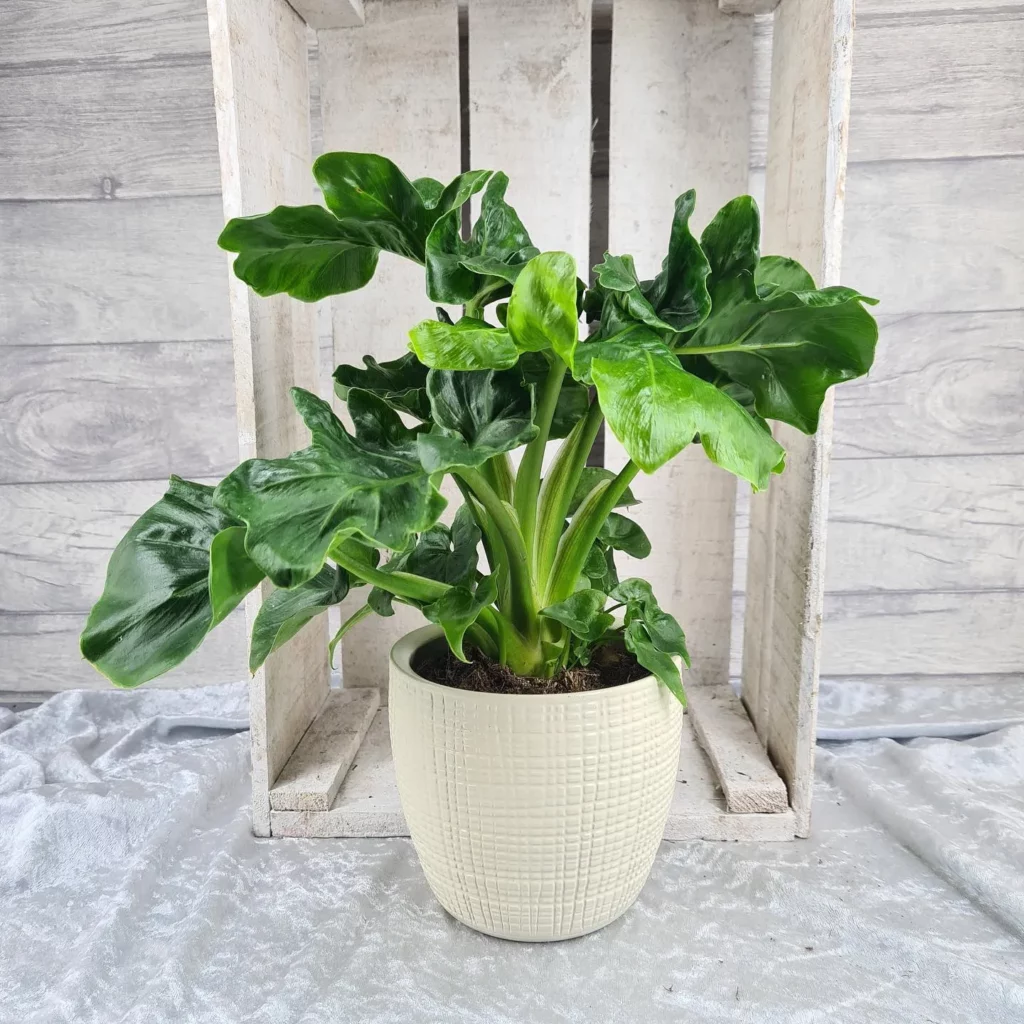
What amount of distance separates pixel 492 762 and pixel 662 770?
17 cm

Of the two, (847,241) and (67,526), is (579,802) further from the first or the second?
(67,526)

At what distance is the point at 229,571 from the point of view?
26.8 inches

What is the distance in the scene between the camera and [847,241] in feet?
4.53

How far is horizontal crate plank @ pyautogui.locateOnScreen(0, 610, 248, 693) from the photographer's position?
157cm

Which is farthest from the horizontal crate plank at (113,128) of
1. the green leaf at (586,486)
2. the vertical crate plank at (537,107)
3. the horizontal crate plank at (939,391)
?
the horizontal crate plank at (939,391)

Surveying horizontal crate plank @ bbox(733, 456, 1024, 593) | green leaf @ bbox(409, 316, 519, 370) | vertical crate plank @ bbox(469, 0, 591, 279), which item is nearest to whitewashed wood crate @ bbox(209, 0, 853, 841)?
vertical crate plank @ bbox(469, 0, 591, 279)

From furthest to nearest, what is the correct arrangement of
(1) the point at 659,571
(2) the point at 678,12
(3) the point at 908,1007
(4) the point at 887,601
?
(4) the point at 887,601 < (1) the point at 659,571 < (2) the point at 678,12 < (3) the point at 908,1007

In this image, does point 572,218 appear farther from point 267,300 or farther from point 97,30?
point 97,30

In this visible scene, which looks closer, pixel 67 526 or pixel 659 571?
pixel 659 571

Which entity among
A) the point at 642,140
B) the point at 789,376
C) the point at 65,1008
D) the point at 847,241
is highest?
the point at 642,140

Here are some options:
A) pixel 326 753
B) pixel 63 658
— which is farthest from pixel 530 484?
pixel 63 658

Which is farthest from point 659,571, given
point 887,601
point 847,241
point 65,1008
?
point 65,1008

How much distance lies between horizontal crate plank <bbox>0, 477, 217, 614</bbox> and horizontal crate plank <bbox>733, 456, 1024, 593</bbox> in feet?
3.25

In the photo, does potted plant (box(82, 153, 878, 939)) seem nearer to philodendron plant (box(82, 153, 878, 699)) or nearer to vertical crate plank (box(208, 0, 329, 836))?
philodendron plant (box(82, 153, 878, 699))
